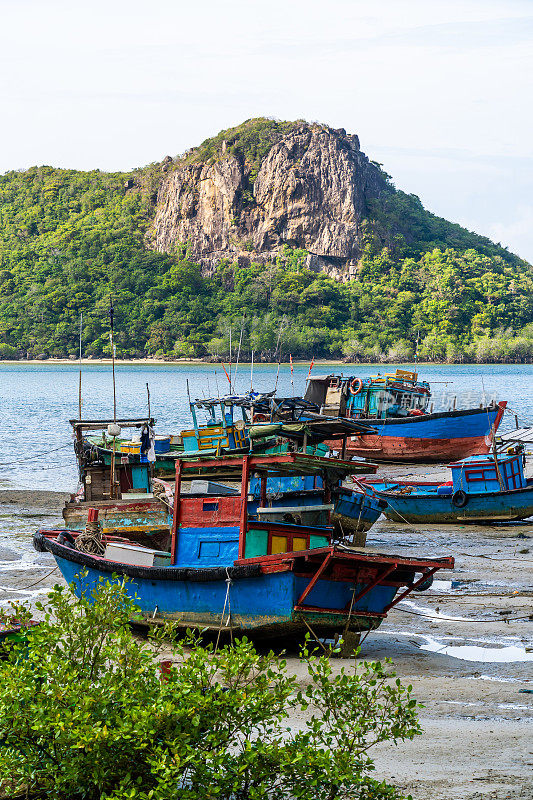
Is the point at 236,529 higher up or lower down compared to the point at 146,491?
higher up

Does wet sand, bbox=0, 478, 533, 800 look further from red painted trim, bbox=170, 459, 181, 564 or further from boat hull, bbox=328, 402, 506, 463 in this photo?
boat hull, bbox=328, 402, 506, 463

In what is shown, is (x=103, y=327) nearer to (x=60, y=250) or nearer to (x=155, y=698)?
(x=60, y=250)

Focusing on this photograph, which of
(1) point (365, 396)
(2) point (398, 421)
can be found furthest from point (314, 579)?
(1) point (365, 396)

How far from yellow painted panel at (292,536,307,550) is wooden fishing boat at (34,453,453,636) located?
0.01 m

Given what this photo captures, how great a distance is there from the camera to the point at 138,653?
6.16m

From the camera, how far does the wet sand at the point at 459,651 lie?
23.3 ft

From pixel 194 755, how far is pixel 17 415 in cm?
5811

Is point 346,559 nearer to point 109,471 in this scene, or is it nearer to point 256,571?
point 256,571

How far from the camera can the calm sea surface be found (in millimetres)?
36156

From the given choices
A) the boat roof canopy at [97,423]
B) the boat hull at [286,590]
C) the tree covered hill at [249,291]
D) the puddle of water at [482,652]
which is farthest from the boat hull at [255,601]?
the tree covered hill at [249,291]

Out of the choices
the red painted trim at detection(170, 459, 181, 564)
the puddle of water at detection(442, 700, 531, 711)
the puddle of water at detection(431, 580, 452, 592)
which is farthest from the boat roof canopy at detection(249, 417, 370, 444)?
the puddle of water at detection(442, 700, 531, 711)

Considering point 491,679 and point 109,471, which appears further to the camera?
point 109,471

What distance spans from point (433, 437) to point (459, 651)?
24402 mm

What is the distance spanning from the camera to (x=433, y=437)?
35344 mm
